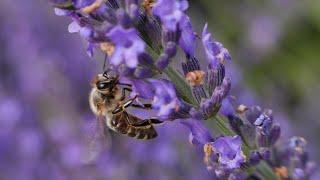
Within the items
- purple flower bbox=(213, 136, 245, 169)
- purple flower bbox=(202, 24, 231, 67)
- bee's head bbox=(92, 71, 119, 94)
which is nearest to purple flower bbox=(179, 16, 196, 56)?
purple flower bbox=(202, 24, 231, 67)

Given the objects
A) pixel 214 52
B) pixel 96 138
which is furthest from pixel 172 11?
pixel 96 138

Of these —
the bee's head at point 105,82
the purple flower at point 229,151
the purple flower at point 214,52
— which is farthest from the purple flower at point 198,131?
the bee's head at point 105,82

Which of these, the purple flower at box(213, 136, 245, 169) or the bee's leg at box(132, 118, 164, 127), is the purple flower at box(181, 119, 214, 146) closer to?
the purple flower at box(213, 136, 245, 169)

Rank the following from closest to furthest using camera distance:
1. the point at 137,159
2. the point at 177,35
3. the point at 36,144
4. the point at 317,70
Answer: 1. the point at 177,35
2. the point at 137,159
3. the point at 36,144
4. the point at 317,70

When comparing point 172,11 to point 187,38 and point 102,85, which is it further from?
point 102,85

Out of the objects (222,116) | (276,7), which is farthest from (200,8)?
(222,116)

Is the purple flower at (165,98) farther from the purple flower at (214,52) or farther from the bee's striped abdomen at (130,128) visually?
the bee's striped abdomen at (130,128)

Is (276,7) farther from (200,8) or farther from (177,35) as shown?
(177,35)
